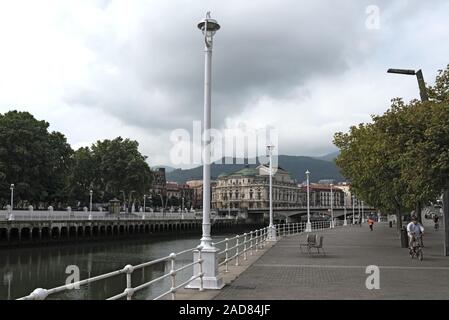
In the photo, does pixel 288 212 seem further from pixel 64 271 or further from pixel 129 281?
pixel 129 281

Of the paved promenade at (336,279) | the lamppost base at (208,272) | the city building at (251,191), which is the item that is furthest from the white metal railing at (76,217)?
the city building at (251,191)

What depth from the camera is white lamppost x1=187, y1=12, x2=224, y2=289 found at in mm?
11791

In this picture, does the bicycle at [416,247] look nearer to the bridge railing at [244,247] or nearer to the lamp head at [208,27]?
the bridge railing at [244,247]

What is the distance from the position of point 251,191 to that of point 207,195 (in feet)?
527

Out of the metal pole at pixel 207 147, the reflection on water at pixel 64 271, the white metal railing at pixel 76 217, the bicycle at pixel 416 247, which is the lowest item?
the reflection on water at pixel 64 271

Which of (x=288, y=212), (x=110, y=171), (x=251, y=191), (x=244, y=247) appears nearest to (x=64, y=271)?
(x=244, y=247)

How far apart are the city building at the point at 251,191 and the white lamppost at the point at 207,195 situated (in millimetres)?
153530

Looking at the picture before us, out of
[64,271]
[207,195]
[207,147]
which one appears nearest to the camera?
[207,147]

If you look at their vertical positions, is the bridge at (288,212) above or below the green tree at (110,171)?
below

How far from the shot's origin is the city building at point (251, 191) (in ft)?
557

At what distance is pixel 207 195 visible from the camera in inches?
504

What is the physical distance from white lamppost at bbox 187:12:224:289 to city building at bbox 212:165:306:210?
153530 mm

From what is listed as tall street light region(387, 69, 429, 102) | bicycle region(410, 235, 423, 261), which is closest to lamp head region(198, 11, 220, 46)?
tall street light region(387, 69, 429, 102)

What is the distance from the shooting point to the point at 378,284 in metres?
12.3
